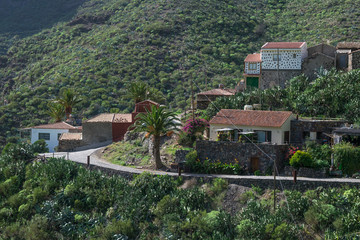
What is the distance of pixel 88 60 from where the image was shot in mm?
81188

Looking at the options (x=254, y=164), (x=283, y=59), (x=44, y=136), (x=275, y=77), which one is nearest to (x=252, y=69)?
(x=275, y=77)

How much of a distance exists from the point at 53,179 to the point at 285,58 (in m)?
26.2

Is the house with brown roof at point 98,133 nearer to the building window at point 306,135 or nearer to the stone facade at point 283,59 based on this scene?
the stone facade at point 283,59

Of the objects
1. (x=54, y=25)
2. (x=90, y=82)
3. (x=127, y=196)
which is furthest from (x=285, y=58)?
(x=54, y=25)

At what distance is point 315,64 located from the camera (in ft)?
170

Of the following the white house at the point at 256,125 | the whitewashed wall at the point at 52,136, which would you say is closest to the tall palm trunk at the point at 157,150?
the white house at the point at 256,125

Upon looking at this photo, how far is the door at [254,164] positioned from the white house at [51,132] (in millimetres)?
24284

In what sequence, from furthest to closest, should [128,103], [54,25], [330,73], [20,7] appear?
1. [20,7]
2. [54,25]
3. [128,103]
4. [330,73]

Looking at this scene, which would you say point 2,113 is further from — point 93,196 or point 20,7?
point 20,7

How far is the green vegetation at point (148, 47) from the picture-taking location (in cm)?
7181

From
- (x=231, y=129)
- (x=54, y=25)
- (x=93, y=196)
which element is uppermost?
(x=54, y=25)

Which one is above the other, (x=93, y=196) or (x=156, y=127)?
(x=156, y=127)

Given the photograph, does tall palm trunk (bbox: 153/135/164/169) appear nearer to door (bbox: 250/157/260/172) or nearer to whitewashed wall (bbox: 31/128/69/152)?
door (bbox: 250/157/260/172)

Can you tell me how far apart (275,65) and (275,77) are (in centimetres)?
121
